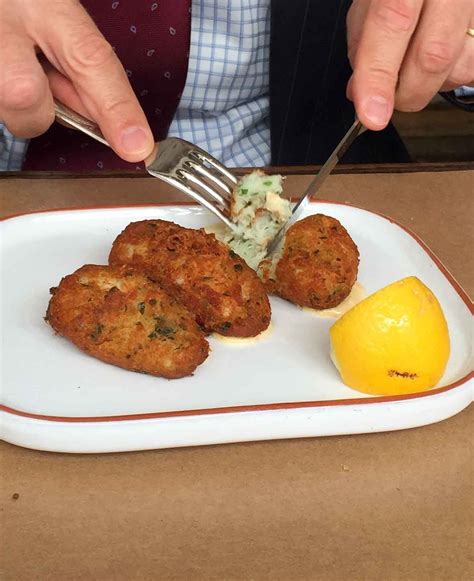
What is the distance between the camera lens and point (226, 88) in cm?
156

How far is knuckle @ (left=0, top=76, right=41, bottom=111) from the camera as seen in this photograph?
1.12 metres

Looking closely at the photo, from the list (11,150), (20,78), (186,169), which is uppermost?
(20,78)

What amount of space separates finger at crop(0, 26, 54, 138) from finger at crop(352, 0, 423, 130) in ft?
1.41

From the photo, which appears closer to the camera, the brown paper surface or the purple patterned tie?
the brown paper surface

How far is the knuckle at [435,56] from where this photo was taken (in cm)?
116

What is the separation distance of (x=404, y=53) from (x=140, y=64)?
1.73 feet

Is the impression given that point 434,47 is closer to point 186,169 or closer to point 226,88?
point 186,169

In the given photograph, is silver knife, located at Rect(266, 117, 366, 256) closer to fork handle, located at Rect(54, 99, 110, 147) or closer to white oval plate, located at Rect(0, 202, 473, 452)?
white oval plate, located at Rect(0, 202, 473, 452)

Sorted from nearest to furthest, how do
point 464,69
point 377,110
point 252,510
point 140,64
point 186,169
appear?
1. point 252,510
2. point 377,110
3. point 186,169
4. point 464,69
5. point 140,64

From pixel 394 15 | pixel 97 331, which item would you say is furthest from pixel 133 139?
pixel 394 15

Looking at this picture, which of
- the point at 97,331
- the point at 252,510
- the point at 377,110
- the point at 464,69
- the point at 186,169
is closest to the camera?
the point at 252,510

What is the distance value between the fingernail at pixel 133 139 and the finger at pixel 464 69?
0.53 m

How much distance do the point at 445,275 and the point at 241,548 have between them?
0.53m

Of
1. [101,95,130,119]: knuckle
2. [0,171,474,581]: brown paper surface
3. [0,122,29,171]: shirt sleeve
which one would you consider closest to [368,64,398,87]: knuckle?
[101,95,130,119]: knuckle
